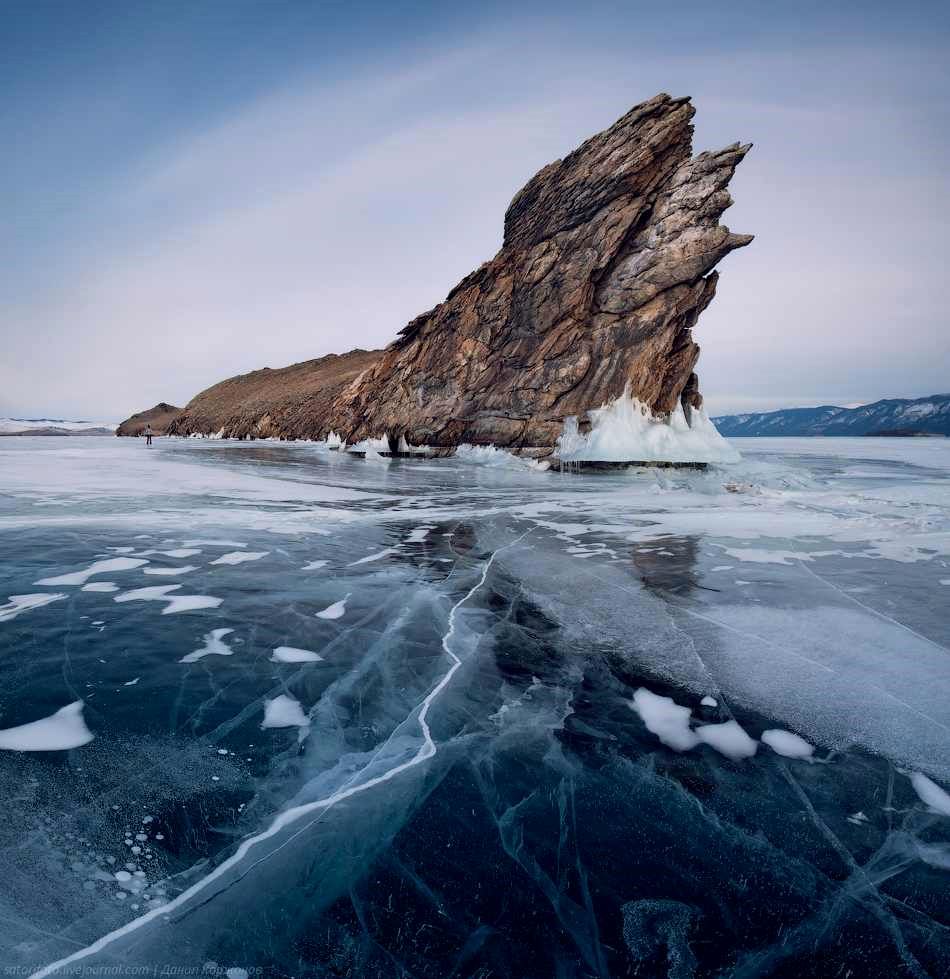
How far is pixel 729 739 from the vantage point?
8.87 feet

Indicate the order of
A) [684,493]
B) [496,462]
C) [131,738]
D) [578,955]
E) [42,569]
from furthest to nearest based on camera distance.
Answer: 1. [496,462]
2. [684,493]
3. [42,569]
4. [131,738]
5. [578,955]

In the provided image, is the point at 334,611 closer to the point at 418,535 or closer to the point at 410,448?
the point at 418,535

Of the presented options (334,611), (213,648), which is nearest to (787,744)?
(334,611)

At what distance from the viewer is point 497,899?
1786 millimetres

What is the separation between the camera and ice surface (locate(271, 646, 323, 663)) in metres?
3.50

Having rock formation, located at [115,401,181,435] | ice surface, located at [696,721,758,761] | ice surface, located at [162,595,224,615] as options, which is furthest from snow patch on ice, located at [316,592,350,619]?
rock formation, located at [115,401,181,435]

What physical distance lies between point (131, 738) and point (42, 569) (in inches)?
153

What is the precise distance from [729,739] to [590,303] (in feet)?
82.0

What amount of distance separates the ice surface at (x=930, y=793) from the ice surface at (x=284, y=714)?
270 centimetres

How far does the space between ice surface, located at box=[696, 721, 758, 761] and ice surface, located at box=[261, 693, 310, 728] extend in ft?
6.42

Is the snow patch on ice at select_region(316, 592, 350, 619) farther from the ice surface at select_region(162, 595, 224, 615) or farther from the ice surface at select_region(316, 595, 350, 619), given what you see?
the ice surface at select_region(162, 595, 224, 615)

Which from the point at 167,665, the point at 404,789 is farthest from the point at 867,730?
the point at 167,665

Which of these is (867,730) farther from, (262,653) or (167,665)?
(167,665)

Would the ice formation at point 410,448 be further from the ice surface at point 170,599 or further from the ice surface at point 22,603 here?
the ice surface at point 22,603
